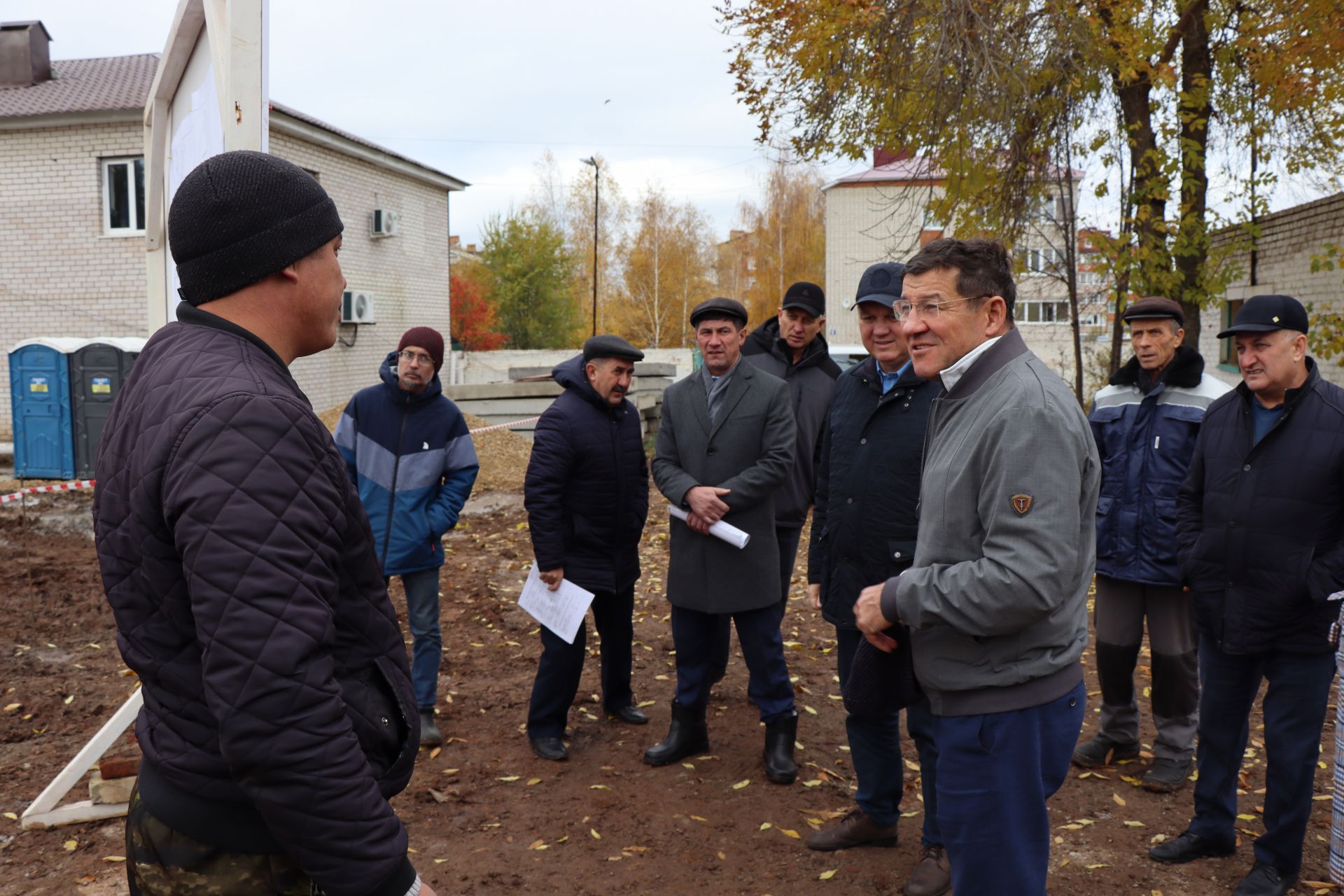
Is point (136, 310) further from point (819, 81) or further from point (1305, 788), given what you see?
point (1305, 788)

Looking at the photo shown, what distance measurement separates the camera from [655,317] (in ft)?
150

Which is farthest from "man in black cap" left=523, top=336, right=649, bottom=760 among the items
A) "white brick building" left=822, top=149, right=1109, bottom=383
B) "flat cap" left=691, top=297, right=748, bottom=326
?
"white brick building" left=822, top=149, right=1109, bottom=383

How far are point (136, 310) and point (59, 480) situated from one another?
4.91m

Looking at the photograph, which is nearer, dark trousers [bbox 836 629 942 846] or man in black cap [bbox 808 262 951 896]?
man in black cap [bbox 808 262 951 896]

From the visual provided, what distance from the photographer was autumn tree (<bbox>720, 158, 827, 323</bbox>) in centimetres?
4478

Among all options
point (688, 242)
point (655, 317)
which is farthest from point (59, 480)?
point (688, 242)

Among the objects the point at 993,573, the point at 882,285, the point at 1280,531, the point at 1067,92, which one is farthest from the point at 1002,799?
the point at 1067,92

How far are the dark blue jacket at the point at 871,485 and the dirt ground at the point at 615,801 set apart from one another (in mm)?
1049

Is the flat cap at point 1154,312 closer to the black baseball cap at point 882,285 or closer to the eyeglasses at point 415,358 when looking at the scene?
the black baseball cap at point 882,285

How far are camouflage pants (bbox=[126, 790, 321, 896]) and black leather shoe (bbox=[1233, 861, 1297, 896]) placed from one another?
325 centimetres

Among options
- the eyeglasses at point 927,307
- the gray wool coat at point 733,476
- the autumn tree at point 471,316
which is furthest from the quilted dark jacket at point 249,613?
the autumn tree at point 471,316

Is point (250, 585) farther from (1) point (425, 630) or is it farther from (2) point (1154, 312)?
(2) point (1154, 312)

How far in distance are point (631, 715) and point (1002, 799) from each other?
3.07 meters

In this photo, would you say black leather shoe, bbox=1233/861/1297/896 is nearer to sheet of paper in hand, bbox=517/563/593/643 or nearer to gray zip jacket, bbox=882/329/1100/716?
gray zip jacket, bbox=882/329/1100/716
